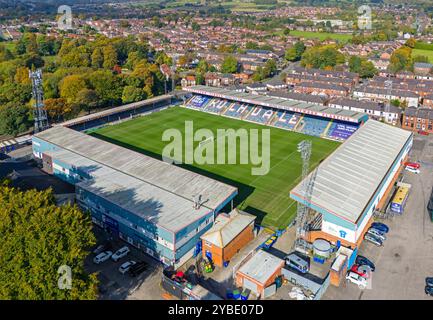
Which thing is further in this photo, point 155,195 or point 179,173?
point 179,173

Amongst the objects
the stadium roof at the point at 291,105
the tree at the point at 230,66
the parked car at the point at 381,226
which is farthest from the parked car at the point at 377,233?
the tree at the point at 230,66

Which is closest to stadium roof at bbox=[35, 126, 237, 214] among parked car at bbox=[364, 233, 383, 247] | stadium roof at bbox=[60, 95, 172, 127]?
stadium roof at bbox=[60, 95, 172, 127]

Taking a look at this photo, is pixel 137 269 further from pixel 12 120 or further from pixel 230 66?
pixel 230 66

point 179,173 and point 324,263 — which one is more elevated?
point 179,173

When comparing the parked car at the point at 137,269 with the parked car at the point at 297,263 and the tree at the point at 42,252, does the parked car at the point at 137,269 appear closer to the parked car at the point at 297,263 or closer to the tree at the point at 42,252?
the tree at the point at 42,252

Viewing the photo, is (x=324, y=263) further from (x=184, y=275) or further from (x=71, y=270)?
(x=71, y=270)

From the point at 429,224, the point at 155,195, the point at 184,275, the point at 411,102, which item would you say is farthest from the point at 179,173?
the point at 411,102
